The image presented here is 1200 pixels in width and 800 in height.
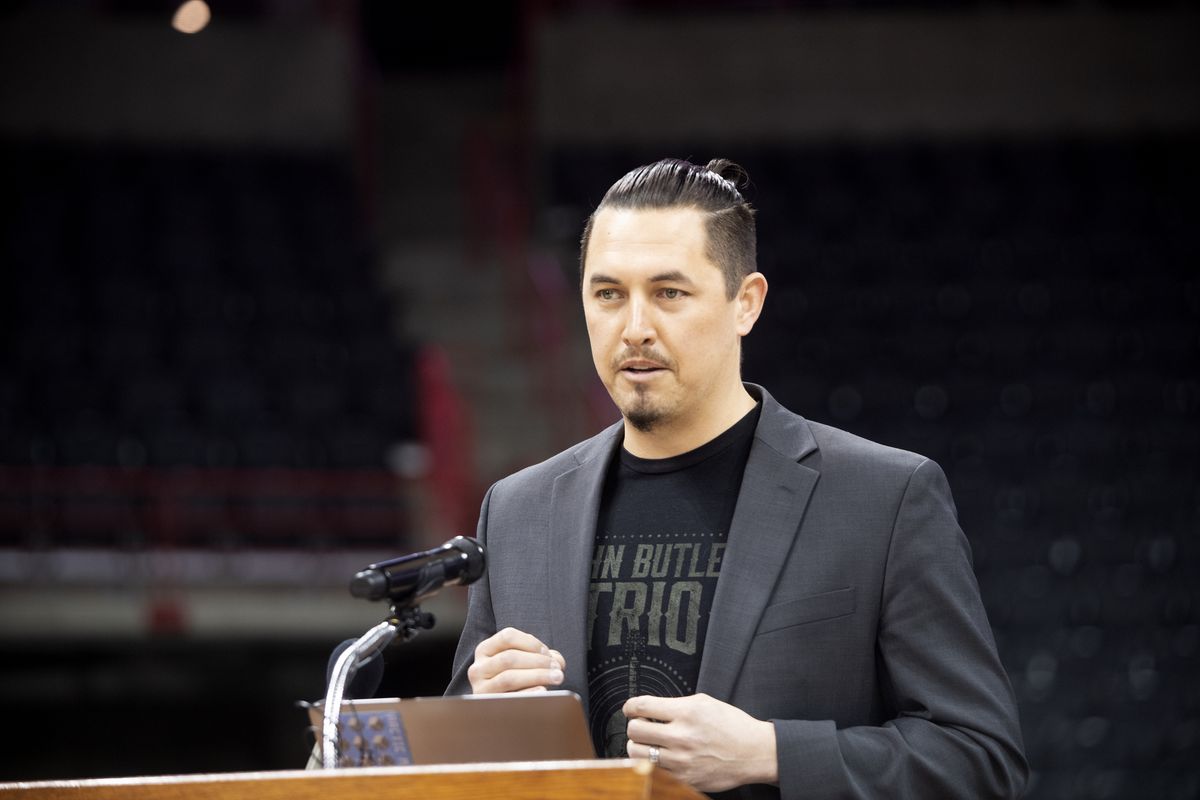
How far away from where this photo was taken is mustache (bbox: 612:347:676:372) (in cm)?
191

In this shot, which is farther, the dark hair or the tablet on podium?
the dark hair

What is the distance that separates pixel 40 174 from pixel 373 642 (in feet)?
28.3

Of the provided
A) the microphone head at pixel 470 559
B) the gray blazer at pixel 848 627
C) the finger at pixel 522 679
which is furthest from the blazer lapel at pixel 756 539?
the microphone head at pixel 470 559

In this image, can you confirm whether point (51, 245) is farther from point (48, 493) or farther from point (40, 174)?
point (48, 493)

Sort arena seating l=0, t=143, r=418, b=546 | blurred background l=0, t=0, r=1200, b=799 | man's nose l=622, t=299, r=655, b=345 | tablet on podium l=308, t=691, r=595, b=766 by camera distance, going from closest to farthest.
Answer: tablet on podium l=308, t=691, r=595, b=766
man's nose l=622, t=299, r=655, b=345
blurred background l=0, t=0, r=1200, b=799
arena seating l=0, t=143, r=418, b=546

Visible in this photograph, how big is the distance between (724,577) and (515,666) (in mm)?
316

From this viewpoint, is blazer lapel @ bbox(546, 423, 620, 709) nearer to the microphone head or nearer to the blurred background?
the microphone head

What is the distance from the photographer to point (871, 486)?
192cm

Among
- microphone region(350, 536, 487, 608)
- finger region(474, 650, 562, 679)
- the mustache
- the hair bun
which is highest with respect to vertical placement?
the hair bun

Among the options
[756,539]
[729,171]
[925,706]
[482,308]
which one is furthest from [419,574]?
[482,308]

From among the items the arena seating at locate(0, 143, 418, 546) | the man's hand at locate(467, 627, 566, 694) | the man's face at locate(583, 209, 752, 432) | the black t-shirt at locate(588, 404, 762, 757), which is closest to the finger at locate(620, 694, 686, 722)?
the man's hand at locate(467, 627, 566, 694)

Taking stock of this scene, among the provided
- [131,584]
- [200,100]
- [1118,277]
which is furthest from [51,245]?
[1118,277]

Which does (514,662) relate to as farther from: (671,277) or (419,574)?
(671,277)

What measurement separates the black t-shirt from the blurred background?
4194 mm
